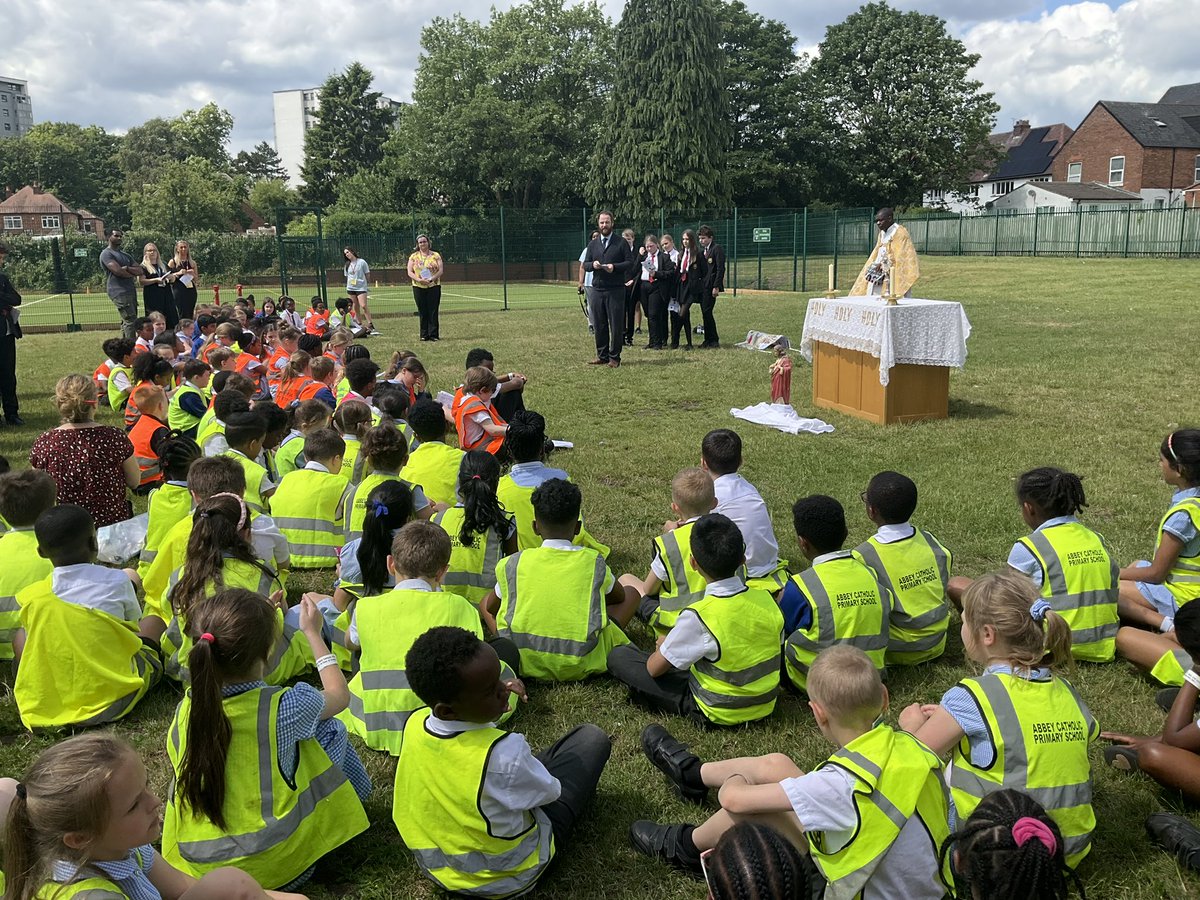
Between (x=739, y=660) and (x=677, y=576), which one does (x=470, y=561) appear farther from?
(x=739, y=660)

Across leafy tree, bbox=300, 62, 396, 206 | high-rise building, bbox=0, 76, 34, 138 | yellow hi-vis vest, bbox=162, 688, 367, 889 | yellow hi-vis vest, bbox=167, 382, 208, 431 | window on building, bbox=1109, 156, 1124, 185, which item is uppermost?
high-rise building, bbox=0, 76, 34, 138

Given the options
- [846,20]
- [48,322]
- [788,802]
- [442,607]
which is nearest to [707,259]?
[442,607]

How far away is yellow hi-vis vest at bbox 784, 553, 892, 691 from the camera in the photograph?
3699 millimetres

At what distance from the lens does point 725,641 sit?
3.47 m

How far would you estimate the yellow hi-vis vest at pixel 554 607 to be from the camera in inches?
154

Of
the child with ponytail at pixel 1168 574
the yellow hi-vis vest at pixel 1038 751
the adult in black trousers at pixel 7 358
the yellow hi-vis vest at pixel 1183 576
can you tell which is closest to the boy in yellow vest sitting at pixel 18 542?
the yellow hi-vis vest at pixel 1038 751

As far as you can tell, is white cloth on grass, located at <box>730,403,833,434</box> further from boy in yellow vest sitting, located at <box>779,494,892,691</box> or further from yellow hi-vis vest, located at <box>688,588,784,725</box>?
yellow hi-vis vest, located at <box>688,588,784,725</box>

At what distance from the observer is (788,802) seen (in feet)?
7.69

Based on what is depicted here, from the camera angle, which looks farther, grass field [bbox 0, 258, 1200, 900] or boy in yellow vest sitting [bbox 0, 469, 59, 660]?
boy in yellow vest sitting [bbox 0, 469, 59, 660]

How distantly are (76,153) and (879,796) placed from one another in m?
91.8

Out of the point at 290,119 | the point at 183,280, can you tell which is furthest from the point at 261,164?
the point at 183,280

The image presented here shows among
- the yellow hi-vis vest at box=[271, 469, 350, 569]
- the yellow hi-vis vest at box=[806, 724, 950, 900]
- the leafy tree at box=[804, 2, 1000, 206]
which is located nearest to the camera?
the yellow hi-vis vest at box=[806, 724, 950, 900]

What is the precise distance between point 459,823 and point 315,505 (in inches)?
112

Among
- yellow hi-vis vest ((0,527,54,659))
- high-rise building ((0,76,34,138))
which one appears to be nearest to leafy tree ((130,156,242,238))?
yellow hi-vis vest ((0,527,54,659))
